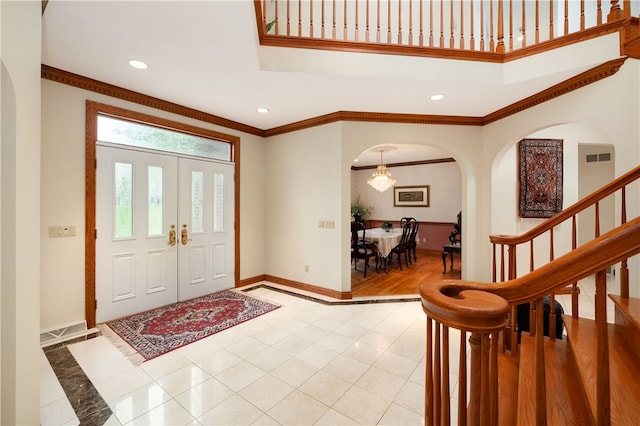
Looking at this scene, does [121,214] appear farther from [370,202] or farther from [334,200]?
[370,202]

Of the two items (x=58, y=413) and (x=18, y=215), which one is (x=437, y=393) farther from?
(x=58, y=413)

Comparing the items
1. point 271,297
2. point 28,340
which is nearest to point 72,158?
point 28,340

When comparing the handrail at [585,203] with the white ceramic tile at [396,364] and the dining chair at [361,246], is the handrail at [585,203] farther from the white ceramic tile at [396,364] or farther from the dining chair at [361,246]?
the dining chair at [361,246]

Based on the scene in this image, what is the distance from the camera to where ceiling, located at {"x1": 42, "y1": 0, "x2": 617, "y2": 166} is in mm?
1991

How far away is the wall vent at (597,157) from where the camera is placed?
17.6 ft

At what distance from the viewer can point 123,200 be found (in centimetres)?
326

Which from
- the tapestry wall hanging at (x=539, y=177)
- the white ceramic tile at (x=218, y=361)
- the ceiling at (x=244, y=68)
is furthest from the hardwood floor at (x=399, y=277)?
the ceiling at (x=244, y=68)

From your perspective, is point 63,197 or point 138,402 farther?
point 63,197

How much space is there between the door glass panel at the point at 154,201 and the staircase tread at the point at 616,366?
3.97 metres

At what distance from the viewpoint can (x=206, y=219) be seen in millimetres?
4047

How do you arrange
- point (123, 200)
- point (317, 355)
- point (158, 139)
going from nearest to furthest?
point (317, 355)
point (123, 200)
point (158, 139)

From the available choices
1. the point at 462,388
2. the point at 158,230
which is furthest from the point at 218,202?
the point at 462,388

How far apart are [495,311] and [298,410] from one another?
1.63m

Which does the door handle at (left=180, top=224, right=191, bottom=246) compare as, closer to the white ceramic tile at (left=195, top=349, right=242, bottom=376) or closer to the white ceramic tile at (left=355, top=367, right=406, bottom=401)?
the white ceramic tile at (left=195, top=349, right=242, bottom=376)
